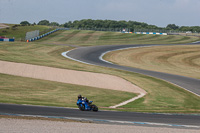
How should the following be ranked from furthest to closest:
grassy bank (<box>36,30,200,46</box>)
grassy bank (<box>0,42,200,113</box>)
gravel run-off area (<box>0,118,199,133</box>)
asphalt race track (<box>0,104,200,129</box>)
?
grassy bank (<box>36,30,200,46</box>), grassy bank (<box>0,42,200,113</box>), asphalt race track (<box>0,104,200,129</box>), gravel run-off area (<box>0,118,199,133</box>)

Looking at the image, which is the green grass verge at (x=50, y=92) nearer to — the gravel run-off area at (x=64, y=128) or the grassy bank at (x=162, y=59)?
the gravel run-off area at (x=64, y=128)

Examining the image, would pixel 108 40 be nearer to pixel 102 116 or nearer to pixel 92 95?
pixel 92 95

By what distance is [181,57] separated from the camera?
57031 mm

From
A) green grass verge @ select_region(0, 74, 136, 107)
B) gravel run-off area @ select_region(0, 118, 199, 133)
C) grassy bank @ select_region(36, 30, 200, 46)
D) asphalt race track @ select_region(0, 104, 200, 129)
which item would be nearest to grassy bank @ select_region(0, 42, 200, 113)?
green grass verge @ select_region(0, 74, 136, 107)

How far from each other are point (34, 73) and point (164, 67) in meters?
23.9

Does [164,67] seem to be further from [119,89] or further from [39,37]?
[39,37]

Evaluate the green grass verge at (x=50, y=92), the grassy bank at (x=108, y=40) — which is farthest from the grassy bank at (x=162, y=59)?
the green grass verge at (x=50, y=92)

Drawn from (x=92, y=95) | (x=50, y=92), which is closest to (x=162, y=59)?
(x=92, y=95)

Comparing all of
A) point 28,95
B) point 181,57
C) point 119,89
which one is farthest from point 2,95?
point 181,57

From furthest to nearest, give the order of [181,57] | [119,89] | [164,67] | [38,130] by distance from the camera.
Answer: [181,57] < [164,67] < [119,89] < [38,130]

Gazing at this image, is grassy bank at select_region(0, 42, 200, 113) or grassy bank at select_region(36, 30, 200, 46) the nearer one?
grassy bank at select_region(0, 42, 200, 113)

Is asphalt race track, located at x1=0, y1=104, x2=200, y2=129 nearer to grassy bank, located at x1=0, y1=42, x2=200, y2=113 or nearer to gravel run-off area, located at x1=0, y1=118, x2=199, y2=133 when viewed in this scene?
gravel run-off area, located at x1=0, y1=118, x2=199, y2=133

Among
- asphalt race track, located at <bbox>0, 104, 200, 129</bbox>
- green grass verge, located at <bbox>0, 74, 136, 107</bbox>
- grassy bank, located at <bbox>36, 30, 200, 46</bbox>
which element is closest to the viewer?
asphalt race track, located at <bbox>0, 104, 200, 129</bbox>

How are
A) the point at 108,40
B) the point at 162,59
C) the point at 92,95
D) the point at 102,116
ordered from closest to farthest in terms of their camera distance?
1. the point at 102,116
2. the point at 92,95
3. the point at 162,59
4. the point at 108,40
